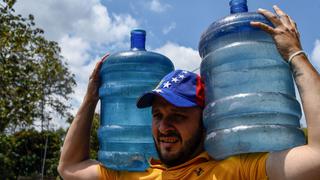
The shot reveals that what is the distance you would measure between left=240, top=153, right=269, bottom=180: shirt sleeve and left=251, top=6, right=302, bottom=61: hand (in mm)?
515

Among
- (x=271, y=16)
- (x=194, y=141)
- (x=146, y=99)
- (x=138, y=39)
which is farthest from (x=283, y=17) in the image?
(x=138, y=39)

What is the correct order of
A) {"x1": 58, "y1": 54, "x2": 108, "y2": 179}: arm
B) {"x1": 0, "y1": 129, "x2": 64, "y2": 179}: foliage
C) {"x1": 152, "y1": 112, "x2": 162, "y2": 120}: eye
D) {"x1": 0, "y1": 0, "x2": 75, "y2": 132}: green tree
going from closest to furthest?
1. {"x1": 152, "y1": 112, "x2": 162, "y2": 120}: eye
2. {"x1": 58, "y1": 54, "x2": 108, "y2": 179}: arm
3. {"x1": 0, "y1": 0, "x2": 75, "y2": 132}: green tree
4. {"x1": 0, "y1": 129, "x2": 64, "y2": 179}: foliage

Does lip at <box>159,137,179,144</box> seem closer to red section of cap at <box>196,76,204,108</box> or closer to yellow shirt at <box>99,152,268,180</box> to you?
yellow shirt at <box>99,152,268,180</box>

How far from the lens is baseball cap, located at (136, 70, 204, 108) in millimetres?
2467

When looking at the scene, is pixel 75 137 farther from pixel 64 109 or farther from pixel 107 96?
pixel 64 109

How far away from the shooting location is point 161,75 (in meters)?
3.08

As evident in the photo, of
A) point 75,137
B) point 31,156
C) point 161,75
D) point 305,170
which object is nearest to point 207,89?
point 161,75

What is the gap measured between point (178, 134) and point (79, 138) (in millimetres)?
949

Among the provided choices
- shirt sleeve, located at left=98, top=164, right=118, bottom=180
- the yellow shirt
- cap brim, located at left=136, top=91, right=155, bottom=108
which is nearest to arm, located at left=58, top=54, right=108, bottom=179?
shirt sleeve, located at left=98, top=164, right=118, bottom=180

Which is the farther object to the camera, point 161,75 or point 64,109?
point 64,109

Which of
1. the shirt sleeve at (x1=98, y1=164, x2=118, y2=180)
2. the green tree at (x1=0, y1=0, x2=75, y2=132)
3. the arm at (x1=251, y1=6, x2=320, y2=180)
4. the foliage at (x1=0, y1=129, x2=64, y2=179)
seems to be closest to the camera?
the arm at (x1=251, y1=6, x2=320, y2=180)

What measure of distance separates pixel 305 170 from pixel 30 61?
1189 cm

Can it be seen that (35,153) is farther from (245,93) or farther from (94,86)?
(245,93)

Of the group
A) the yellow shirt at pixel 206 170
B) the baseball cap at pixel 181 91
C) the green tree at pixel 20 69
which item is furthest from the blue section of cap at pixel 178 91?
the green tree at pixel 20 69
